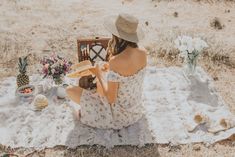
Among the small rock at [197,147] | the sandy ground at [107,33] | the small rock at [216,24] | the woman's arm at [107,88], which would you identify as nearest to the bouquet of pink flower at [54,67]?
the woman's arm at [107,88]

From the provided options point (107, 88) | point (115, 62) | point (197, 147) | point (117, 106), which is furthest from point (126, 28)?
point (197, 147)

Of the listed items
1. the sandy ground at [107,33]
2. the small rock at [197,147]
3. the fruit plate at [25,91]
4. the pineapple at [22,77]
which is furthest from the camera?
the sandy ground at [107,33]

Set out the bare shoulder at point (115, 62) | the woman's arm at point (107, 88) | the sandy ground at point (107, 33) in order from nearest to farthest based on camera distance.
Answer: the bare shoulder at point (115, 62) < the woman's arm at point (107, 88) < the sandy ground at point (107, 33)

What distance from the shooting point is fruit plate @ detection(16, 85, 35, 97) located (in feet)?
24.3

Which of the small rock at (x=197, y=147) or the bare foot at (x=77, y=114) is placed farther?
the bare foot at (x=77, y=114)

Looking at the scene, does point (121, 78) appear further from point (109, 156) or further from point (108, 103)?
point (109, 156)

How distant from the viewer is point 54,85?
7.77 meters

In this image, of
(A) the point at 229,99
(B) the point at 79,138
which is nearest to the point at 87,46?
(B) the point at 79,138

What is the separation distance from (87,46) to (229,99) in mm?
2866

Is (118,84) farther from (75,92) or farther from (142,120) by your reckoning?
(142,120)

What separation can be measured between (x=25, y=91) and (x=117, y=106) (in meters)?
2.02

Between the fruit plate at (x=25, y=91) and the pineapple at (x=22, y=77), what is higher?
the pineapple at (x=22, y=77)

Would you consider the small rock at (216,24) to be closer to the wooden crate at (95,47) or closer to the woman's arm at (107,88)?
the wooden crate at (95,47)

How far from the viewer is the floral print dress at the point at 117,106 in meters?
6.14
